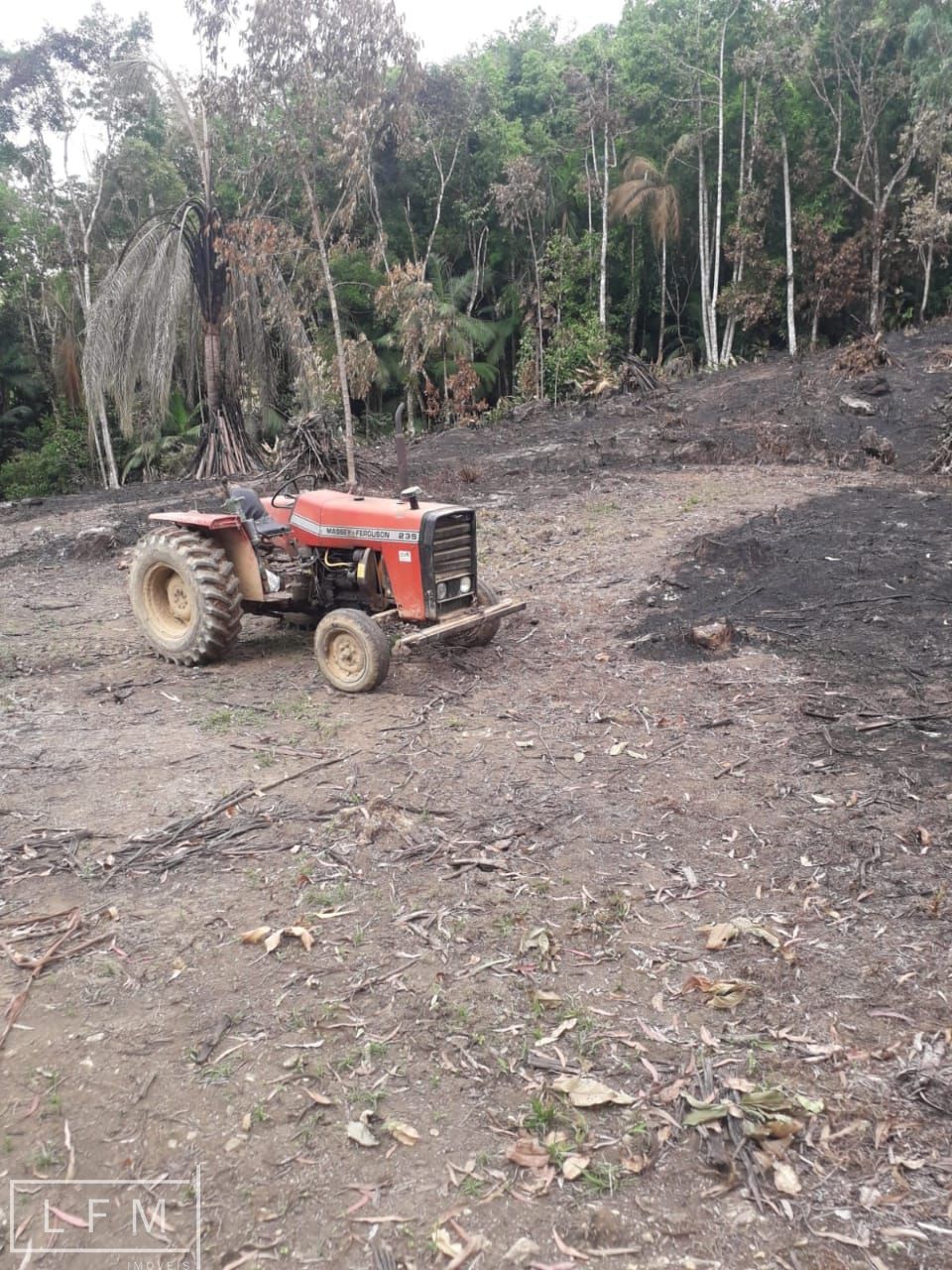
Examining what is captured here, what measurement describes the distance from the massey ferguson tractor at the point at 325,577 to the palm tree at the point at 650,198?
16.0 meters

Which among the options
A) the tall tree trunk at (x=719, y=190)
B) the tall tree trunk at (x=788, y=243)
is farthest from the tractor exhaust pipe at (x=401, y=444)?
the tall tree trunk at (x=719, y=190)

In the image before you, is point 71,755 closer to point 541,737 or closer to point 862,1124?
point 541,737

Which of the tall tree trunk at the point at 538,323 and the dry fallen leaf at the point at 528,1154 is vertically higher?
the tall tree trunk at the point at 538,323

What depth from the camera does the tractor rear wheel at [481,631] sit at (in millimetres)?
6129

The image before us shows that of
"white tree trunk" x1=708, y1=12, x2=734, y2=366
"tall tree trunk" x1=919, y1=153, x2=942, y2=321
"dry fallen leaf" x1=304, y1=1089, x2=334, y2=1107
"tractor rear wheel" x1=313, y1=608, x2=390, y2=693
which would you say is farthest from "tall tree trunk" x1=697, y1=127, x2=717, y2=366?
"dry fallen leaf" x1=304, y1=1089, x2=334, y2=1107

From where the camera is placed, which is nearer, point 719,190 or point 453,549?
point 453,549

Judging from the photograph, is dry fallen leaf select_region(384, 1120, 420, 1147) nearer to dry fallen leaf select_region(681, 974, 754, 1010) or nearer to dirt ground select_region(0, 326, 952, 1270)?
dirt ground select_region(0, 326, 952, 1270)

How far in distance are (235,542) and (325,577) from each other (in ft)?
2.18

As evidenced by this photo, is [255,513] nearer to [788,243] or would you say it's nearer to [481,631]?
[481,631]

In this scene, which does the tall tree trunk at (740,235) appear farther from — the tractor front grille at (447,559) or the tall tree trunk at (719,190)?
the tractor front grille at (447,559)

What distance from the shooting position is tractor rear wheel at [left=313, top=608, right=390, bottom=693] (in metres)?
5.48

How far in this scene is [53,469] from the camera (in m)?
21.2

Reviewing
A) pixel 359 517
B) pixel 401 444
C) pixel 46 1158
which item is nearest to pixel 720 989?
pixel 46 1158

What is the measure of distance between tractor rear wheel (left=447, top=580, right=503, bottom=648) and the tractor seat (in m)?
1.39
